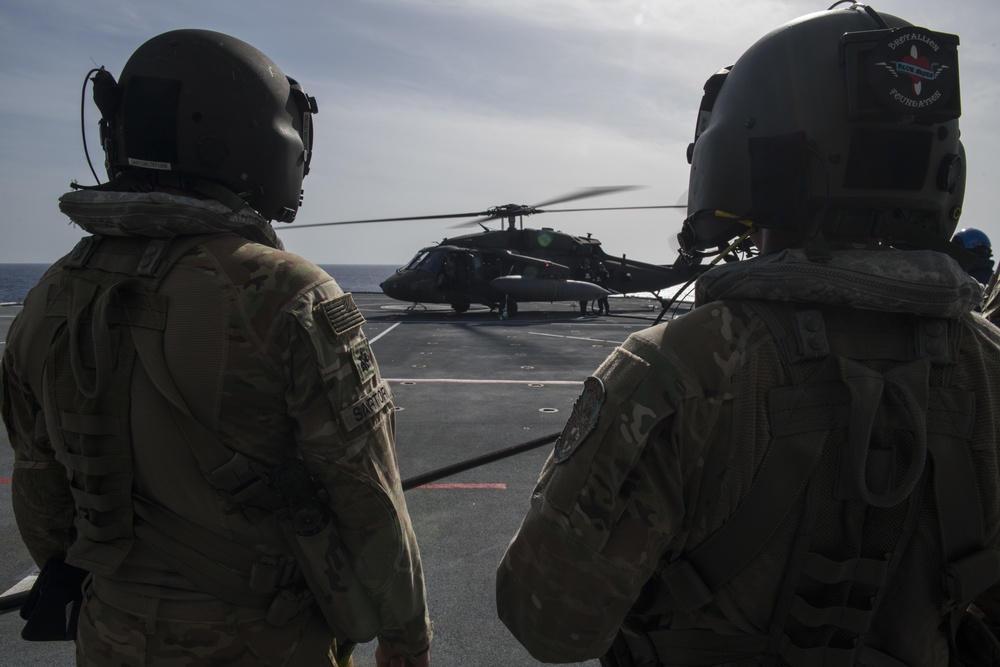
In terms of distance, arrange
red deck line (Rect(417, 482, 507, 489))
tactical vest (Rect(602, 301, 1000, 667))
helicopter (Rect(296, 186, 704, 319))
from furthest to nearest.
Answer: helicopter (Rect(296, 186, 704, 319)) → red deck line (Rect(417, 482, 507, 489)) → tactical vest (Rect(602, 301, 1000, 667))

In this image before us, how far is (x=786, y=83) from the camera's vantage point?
1.27m

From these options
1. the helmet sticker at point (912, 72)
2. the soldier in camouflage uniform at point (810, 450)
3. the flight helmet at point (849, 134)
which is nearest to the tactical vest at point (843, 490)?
the soldier in camouflage uniform at point (810, 450)

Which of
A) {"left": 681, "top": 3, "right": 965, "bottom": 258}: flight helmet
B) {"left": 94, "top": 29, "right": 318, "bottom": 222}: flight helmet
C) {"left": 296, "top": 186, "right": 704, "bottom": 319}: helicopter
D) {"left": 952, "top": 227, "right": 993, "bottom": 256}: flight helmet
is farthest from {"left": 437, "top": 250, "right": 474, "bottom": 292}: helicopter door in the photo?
{"left": 681, "top": 3, "right": 965, "bottom": 258}: flight helmet

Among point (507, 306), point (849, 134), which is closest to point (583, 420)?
point (849, 134)

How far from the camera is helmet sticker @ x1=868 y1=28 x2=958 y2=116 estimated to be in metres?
1.15

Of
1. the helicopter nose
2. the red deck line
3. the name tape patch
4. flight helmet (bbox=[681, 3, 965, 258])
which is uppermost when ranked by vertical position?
flight helmet (bbox=[681, 3, 965, 258])

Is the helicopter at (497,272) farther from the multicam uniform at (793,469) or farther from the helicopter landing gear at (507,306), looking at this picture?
the multicam uniform at (793,469)

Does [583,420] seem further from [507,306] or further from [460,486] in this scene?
[507,306]

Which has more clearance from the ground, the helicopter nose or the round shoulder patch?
the round shoulder patch

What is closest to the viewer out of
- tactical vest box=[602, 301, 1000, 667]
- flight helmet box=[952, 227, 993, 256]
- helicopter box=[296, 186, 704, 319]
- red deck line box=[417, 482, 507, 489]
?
tactical vest box=[602, 301, 1000, 667]

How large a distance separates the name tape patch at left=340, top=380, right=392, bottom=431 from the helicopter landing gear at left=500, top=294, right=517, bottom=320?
1531 centimetres

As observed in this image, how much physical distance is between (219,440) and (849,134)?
1.32m

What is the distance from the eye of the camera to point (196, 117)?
5.29 feet

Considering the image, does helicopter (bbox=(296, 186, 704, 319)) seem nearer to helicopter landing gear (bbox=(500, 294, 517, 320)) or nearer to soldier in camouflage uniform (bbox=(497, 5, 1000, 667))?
helicopter landing gear (bbox=(500, 294, 517, 320))
